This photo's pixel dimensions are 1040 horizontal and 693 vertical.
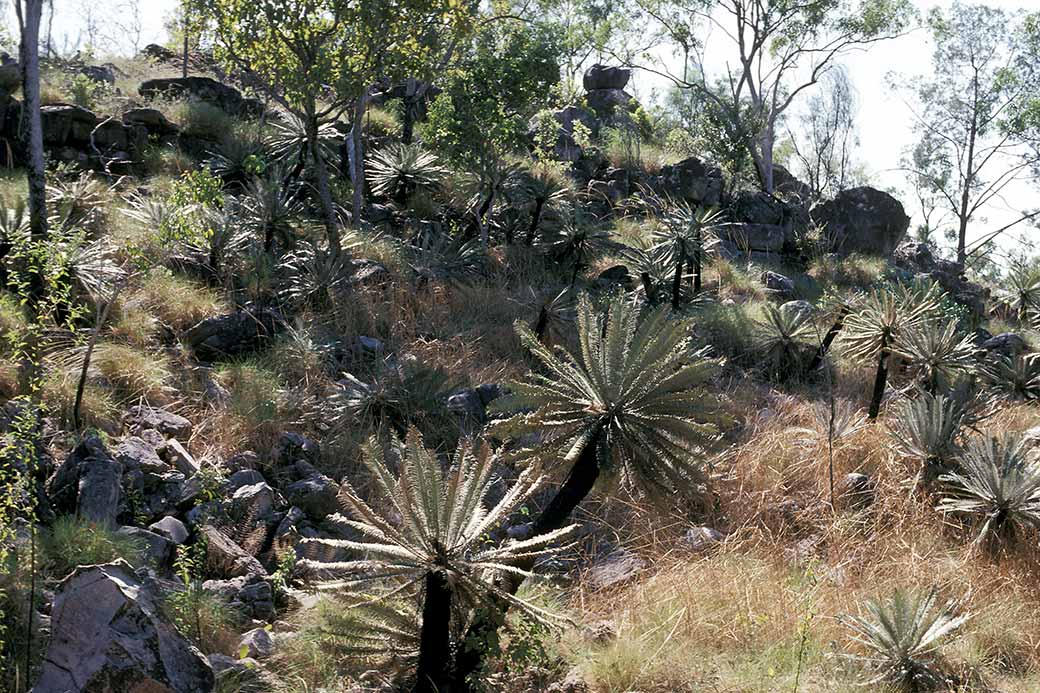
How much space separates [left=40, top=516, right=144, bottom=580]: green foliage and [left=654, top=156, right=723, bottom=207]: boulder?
15.4 meters

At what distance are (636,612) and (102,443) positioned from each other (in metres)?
4.14

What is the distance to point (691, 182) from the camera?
2033 centimetres

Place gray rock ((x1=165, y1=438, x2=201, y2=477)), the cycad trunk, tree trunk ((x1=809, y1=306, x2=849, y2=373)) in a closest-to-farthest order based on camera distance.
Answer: the cycad trunk, gray rock ((x1=165, y1=438, x2=201, y2=477)), tree trunk ((x1=809, y1=306, x2=849, y2=373))

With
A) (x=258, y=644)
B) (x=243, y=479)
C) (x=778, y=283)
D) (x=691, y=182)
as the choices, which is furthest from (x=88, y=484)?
(x=691, y=182)

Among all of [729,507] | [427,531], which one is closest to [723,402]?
[729,507]

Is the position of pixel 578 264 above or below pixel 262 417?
above

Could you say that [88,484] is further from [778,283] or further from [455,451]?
[778,283]

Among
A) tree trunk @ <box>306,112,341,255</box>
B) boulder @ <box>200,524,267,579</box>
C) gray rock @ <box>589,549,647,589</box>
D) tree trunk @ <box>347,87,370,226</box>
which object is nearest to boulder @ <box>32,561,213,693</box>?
boulder @ <box>200,524,267,579</box>

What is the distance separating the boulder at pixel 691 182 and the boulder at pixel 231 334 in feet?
37.8

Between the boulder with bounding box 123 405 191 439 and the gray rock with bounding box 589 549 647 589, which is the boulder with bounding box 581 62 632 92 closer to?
the boulder with bounding box 123 405 191 439

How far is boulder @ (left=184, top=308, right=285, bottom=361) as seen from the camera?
9930mm

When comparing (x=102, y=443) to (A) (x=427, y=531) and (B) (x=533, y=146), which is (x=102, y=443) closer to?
(A) (x=427, y=531)

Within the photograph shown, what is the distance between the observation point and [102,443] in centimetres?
711

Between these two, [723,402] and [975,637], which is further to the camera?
[723,402]
